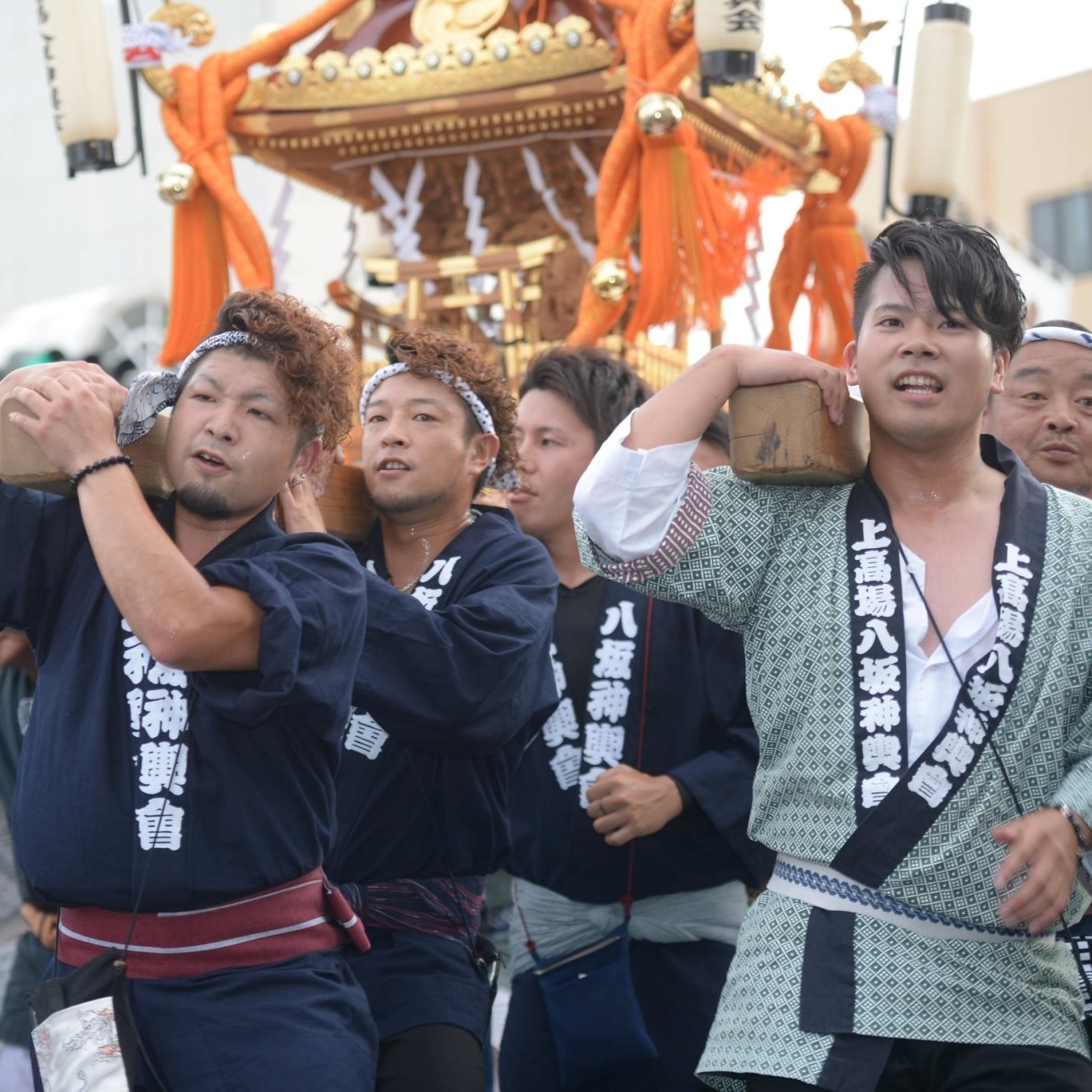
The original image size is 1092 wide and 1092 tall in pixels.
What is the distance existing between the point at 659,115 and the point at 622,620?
2.25 meters

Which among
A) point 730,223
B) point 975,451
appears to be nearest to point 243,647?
point 975,451

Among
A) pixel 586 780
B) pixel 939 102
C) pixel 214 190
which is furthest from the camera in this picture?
pixel 214 190

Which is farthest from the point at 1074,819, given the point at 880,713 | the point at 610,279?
the point at 610,279

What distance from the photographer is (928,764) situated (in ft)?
6.31

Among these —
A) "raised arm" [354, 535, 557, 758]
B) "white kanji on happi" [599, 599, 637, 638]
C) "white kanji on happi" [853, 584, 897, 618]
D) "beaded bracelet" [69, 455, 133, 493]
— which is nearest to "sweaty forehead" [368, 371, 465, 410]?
"raised arm" [354, 535, 557, 758]

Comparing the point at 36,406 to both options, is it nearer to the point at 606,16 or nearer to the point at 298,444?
the point at 298,444

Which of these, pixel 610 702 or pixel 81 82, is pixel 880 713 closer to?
pixel 610 702

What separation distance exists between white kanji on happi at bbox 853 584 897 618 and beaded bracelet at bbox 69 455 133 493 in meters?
0.95

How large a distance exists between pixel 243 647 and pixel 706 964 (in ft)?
4.89

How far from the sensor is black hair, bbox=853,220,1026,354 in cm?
204

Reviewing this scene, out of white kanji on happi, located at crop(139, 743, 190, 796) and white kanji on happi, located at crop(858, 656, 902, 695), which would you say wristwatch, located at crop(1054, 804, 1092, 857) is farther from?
white kanji on happi, located at crop(139, 743, 190, 796)

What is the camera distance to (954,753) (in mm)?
1932

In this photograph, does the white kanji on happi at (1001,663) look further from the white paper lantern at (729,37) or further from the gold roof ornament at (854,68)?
the gold roof ornament at (854,68)

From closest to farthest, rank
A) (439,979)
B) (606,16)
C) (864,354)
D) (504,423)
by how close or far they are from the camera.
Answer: (864,354), (439,979), (504,423), (606,16)
